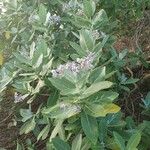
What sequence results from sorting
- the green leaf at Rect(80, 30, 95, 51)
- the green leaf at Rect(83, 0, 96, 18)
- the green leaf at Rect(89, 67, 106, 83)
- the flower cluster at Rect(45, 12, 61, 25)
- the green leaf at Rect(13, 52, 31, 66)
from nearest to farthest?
the green leaf at Rect(89, 67, 106, 83) → the green leaf at Rect(80, 30, 95, 51) → the green leaf at Rect(13, 52, 31, 66) → the green leaf at Rect(83, 0, 96, 18) → the flower cluster at Rect(45, 12, 61, 25)

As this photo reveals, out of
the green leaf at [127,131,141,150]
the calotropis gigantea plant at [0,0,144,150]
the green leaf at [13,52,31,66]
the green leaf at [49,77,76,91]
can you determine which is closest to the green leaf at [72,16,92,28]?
the calotropis gigantea plant at [0,0,144,150]

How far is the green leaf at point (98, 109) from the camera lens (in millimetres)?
1756

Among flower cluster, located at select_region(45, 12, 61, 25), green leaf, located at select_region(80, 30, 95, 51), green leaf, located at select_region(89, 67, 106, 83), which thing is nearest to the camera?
green leaf, located at select_region(89, 67, 106, 83)

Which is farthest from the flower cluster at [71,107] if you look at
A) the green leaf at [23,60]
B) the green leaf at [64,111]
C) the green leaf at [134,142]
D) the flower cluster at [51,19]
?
the flower cluster at [51,19]

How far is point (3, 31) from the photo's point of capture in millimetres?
2889

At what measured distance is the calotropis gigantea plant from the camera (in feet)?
5.76

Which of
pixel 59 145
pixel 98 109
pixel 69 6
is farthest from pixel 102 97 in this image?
pixel 69 6

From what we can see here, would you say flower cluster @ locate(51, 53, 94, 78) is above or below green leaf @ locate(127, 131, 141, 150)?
above

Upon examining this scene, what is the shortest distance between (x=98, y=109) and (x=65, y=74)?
20 centimetres

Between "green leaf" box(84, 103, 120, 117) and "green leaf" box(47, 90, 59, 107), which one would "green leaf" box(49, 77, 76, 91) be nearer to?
"green leaf" box(84, 103, 120, 117)

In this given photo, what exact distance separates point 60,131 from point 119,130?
29cm

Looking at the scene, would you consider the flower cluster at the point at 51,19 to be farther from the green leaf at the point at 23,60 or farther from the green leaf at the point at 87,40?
the green leaf at the point at 87,40

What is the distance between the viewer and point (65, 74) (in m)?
1.71

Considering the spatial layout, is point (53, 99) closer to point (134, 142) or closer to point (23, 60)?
point (23, 60)
